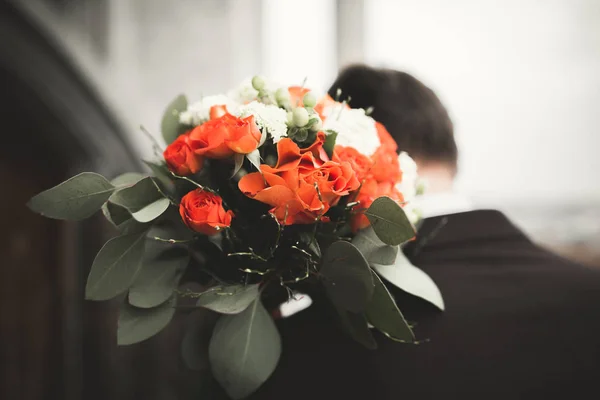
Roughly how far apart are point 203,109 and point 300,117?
16 cm

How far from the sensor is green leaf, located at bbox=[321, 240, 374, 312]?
566 mm

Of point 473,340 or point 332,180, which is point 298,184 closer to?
point 332,180

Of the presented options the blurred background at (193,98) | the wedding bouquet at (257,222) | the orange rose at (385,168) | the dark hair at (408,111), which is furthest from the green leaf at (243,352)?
the blurred background at (193,98)

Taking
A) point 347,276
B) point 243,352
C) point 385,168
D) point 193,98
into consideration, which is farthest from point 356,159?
point 193,98

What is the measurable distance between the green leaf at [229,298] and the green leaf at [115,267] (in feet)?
0.37

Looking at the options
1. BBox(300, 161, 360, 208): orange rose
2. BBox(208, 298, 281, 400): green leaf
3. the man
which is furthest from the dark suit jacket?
BBox(300, 161, 360, 208): orange rose

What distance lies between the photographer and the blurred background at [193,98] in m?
1.57

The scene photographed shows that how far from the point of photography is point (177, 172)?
0.63 m

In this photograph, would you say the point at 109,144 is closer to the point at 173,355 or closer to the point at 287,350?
the point at 173,355

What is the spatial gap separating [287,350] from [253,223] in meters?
0.21

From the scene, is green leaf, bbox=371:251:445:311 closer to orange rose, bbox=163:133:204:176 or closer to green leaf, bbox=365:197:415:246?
green leaf, bbox=365:197:415:246

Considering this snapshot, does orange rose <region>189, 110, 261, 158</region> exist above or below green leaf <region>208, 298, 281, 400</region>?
above

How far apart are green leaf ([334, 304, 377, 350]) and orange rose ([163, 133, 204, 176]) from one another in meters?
0.25

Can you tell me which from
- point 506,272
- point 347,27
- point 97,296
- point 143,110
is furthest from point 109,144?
point 506,272
